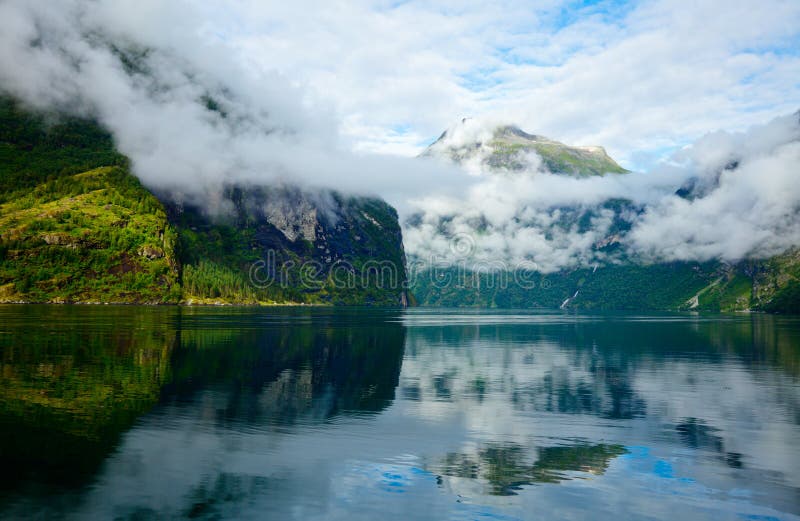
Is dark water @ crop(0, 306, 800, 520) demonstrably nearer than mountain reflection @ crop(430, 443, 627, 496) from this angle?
Yes

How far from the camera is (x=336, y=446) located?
33.4 metres

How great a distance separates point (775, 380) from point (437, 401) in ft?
139

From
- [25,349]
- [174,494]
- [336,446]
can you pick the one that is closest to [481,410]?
[336,446]

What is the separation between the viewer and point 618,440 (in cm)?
3656

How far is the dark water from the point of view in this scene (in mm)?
24547

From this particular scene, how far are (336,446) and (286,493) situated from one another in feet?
26.1

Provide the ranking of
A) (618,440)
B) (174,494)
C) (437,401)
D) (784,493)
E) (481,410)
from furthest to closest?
1. (437,401)
2. (481,410)
3. (618,440)
4. (784,493)
5. (174,494)

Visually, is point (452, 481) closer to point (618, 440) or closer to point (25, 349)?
point (618, 440)

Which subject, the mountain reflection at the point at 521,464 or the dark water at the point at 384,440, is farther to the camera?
the mountain reflection at the point at 521,464

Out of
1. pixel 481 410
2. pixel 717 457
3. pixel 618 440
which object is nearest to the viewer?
pixel 717 457

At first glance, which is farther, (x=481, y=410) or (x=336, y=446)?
(x=481, y=410)

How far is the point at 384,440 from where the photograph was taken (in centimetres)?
3531

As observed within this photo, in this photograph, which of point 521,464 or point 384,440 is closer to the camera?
point 521,464

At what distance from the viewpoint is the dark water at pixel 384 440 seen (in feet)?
80.5
